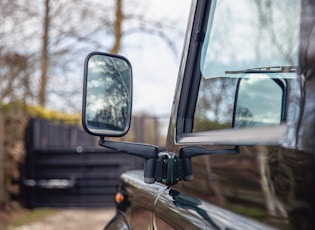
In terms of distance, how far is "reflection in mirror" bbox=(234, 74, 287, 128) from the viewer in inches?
46.9

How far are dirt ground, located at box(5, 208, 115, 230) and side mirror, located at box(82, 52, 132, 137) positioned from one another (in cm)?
537

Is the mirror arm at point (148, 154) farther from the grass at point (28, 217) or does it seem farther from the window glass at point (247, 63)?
the grass at point (28, 217)

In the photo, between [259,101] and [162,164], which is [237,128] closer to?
[259,101]

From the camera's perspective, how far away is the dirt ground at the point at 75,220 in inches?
272

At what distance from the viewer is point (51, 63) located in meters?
11.8

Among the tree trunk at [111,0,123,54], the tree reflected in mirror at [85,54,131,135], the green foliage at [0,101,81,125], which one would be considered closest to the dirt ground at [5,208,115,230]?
the green foliage at [0,101,81,125]

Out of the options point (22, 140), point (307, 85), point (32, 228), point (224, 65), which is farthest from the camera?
point (22, 140)

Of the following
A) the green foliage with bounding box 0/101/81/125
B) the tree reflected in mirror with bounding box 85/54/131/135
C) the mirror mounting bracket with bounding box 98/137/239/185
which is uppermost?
the tree reflected in mirror with bounding box 85/54/131/135

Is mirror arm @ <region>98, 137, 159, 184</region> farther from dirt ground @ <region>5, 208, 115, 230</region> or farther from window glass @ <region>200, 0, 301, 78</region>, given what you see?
dirt ground @ <region>5, 208, 115, 230</region>

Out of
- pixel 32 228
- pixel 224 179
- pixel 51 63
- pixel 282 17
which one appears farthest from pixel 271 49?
pixel 51 63

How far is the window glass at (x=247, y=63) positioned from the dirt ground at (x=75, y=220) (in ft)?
18.7

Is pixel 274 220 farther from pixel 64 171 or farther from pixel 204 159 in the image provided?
pixel 64 171

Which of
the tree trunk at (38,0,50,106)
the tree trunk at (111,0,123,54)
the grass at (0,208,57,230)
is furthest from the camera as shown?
the tree trunk at (38,0,50,106)

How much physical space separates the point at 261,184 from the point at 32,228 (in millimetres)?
6291
